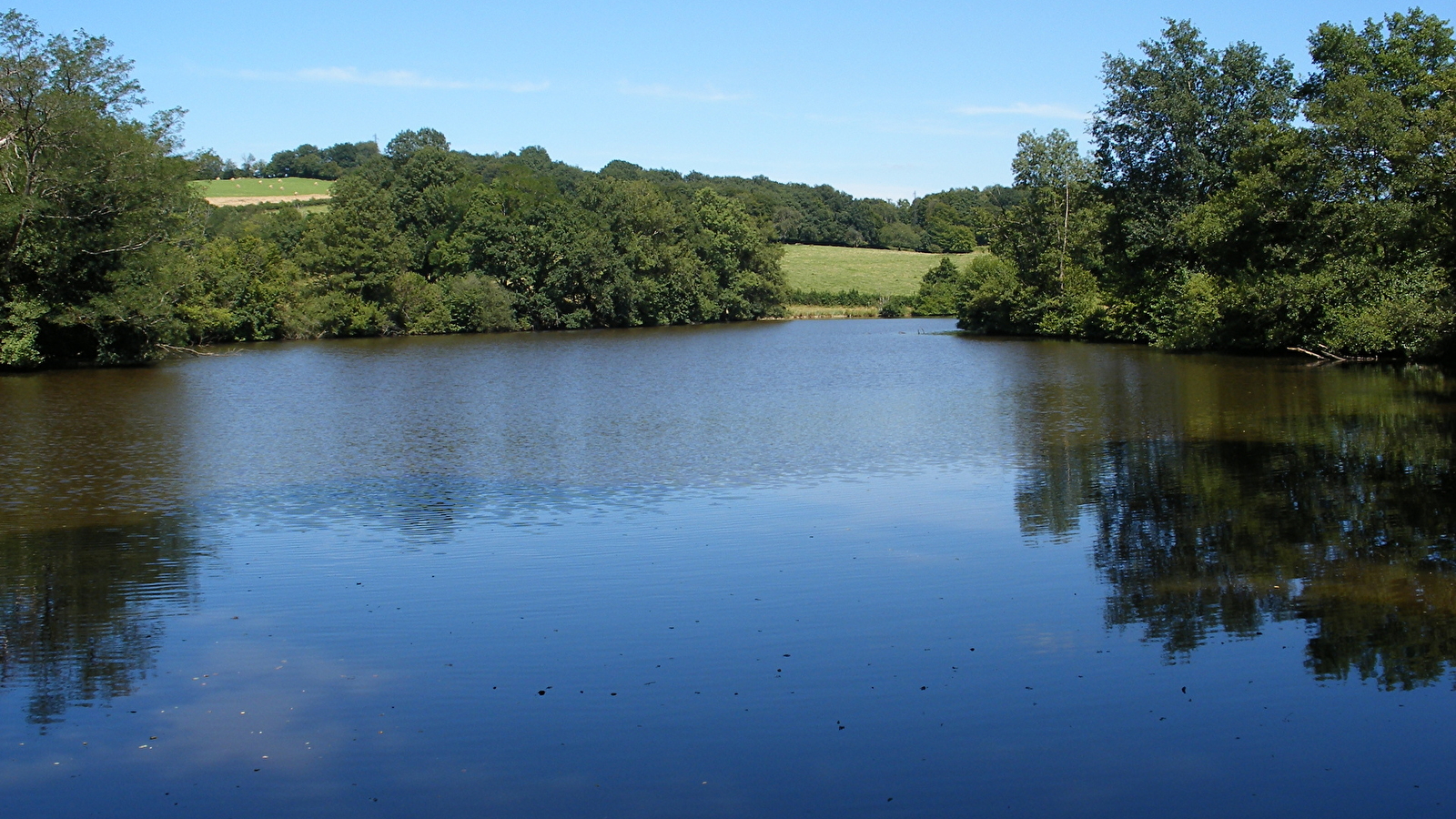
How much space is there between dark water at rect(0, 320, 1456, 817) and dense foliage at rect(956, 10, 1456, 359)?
37.5ft

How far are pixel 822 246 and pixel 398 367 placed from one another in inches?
3271

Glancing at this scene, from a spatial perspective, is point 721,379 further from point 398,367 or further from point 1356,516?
point 1356,516

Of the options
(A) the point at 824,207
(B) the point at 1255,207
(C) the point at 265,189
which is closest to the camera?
(B) the point at 1255,207

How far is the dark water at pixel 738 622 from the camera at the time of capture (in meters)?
5.86

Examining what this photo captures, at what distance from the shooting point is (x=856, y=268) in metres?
102

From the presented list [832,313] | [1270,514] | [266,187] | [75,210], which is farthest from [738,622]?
[266,187]

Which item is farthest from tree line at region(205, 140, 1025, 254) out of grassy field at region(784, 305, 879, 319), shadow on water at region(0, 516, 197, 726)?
shadow on water at region(0, 516, 197, 726)

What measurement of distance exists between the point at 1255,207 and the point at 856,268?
66.5 metres

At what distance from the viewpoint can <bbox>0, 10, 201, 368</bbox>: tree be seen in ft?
110

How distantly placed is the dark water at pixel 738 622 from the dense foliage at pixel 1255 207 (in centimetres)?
1142

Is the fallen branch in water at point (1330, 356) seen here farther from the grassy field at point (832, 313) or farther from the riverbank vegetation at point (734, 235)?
the grassy field at point (832, 313)

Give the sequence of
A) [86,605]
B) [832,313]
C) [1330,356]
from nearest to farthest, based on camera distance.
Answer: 1. [86,605]
2. [1330,356]
3. [832,313]

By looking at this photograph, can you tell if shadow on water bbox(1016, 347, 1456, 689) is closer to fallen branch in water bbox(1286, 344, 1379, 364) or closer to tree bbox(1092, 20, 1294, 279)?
fallen branch in water bbox(1286, 344, 1379, 364)

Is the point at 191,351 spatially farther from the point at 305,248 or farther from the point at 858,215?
the point at 858,215
